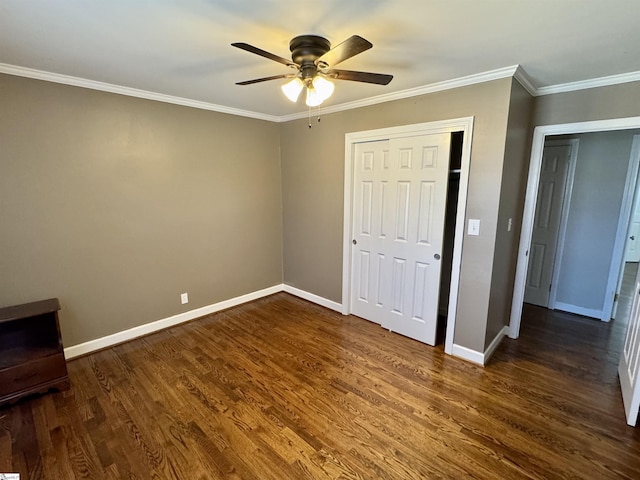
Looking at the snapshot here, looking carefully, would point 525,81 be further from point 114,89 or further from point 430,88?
point 114,89

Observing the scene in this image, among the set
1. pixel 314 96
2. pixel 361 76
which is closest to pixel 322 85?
pixel 314 96

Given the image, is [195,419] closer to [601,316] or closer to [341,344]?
[341,344]

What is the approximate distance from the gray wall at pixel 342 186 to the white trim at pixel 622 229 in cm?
213

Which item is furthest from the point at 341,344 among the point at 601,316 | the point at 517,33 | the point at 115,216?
the point at 601,316

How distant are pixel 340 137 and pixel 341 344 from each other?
2251mm

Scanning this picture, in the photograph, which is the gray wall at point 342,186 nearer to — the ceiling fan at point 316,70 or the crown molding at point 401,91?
the crown molding at point 401,91

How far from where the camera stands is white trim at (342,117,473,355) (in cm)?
261

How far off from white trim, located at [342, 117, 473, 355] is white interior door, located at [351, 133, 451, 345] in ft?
0.21

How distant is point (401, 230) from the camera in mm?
3146

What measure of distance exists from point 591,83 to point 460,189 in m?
1.30

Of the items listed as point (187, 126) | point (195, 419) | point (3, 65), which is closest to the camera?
point (195, 419)

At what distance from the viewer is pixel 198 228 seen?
3.53 metres

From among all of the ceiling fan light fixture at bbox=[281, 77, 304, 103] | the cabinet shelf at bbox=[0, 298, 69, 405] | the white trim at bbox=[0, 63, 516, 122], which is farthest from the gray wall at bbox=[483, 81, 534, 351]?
the cabinet shelf at bbox=[0, 298, 69, 405]

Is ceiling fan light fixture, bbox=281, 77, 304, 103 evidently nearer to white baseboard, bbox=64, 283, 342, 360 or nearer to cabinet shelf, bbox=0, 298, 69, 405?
cabinet shelf, bbox=0, 298, 69, 405
